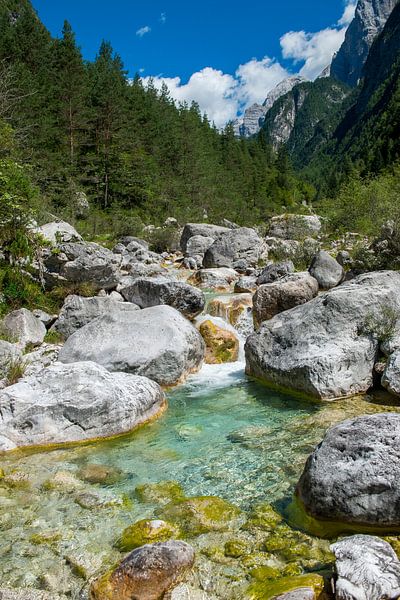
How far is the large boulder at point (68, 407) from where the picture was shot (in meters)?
8.07

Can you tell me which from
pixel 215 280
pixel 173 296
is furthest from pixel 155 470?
pixel 215 280

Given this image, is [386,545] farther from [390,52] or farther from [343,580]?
[390,52]

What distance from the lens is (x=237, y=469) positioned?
7.13 metres

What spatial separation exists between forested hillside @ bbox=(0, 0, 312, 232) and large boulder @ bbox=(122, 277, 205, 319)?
16305 mm

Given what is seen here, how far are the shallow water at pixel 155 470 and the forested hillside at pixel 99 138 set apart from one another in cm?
2366

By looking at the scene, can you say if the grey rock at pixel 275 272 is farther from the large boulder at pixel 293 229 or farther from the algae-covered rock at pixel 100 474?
the large boulder at pixel 293 229

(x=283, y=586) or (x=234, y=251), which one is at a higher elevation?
(x=234, y=251)

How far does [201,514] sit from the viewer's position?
590cm

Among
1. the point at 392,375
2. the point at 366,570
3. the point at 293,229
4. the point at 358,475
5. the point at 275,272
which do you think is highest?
the point at 293,229

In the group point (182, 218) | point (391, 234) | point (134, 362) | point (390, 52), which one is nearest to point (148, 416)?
point (134, 362)

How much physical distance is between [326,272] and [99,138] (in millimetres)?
30214

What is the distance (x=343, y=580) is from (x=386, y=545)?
2.22ft

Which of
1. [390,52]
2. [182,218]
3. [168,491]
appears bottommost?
[168,491]

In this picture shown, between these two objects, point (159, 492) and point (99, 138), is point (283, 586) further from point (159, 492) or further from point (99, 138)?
point (99, 138)
